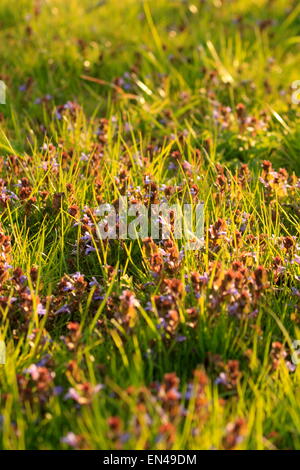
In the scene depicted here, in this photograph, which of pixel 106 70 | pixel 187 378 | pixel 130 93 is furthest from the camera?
pixel 106 70

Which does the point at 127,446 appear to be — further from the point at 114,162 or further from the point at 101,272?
the point at 114,162

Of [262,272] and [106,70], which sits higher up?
[106,70]

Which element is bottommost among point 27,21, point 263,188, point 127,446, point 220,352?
point 127,446

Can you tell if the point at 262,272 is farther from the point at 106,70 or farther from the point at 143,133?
the point at 106,70

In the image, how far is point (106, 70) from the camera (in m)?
A: 6.58

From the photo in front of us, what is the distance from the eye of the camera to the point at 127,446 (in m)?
2.60

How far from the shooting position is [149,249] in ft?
11.9

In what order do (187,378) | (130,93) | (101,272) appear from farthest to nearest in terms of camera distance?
(130,93)
(101,272)
(187,378)

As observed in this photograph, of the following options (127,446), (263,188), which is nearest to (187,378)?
(127,446)

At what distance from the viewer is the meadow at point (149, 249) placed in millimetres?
2801

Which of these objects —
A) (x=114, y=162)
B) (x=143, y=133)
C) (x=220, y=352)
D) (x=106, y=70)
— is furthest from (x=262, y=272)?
(x=106, y=70)

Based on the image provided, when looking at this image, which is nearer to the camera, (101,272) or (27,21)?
(101,272)

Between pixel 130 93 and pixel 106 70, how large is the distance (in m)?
0.59

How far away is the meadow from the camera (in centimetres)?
280
